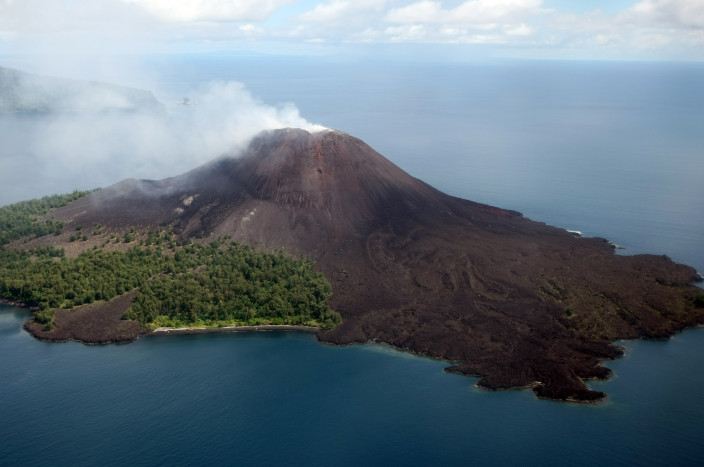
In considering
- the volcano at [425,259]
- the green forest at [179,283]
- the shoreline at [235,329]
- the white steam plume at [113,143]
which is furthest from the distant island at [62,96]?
the shoreline at [235,329]

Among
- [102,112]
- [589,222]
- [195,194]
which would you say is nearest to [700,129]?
[589,222]

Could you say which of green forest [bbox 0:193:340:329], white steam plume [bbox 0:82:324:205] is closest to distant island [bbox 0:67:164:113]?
white steam plume [bbox 0:82:324:205]

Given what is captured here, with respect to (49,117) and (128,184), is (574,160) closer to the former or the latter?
(128,184)

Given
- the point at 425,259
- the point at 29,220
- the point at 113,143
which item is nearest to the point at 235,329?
the point at 425,259

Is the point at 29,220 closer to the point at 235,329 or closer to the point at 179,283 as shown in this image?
the point at 179,283

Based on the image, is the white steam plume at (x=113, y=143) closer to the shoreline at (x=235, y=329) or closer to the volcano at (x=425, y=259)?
the volcano at (x=425, y=259)

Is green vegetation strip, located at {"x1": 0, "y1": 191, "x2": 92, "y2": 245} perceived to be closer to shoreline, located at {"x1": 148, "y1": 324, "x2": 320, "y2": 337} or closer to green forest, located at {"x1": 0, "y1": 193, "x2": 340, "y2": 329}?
green forest, located at {"x1": 0, "y1": 193, "x2": 340, "y2": 329}
